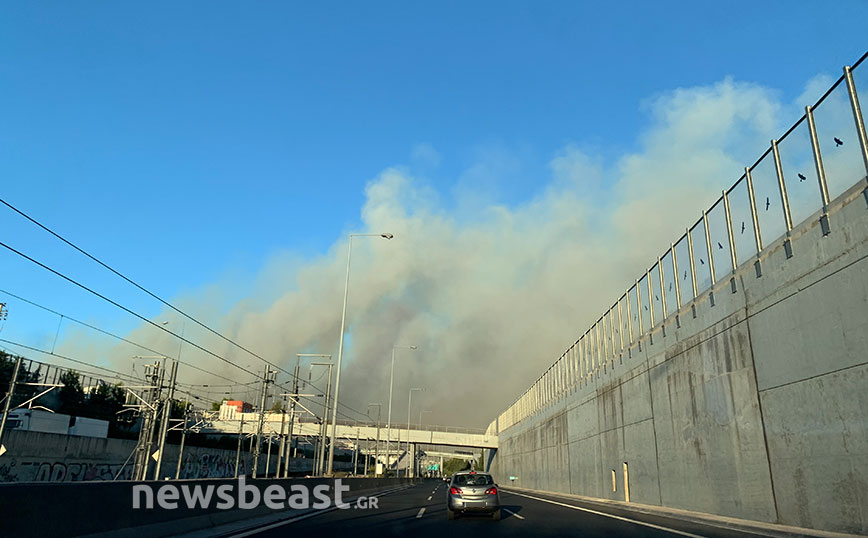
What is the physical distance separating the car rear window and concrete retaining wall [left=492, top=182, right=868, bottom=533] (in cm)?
763

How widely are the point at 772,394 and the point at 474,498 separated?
353 inches

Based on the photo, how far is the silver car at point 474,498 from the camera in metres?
17.7

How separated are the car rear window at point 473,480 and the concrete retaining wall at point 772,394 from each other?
25.0 feet

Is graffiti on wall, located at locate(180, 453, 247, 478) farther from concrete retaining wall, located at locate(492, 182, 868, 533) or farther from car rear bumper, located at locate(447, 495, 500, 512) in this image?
concrete retaining wall, located at locate(492, 182, 868, 533)

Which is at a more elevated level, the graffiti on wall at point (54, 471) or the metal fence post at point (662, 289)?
the metal fence post at point (662, 289)

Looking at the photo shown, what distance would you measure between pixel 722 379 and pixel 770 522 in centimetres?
456

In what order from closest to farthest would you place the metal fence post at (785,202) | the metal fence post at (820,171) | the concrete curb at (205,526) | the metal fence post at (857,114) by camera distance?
1. the concrete curb at (205,526)
2. the metal fence post at (857,114)
3. the metal fence post at (820,171)
4. the metal fence post at (785,202)

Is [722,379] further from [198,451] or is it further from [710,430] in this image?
[198,451]

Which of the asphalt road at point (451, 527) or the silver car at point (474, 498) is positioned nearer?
the asphalt road at point (451, 527)

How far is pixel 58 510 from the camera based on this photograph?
27.4ft

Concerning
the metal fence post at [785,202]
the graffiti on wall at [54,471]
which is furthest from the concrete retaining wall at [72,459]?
the metal fence post at [785,202]

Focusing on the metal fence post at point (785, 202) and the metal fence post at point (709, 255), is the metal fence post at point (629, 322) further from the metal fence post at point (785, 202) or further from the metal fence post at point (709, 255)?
the metal fence post at point (785, 202)

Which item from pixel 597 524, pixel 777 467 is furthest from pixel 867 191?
pixel 597 524

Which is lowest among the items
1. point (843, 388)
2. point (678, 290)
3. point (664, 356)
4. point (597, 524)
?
point (597, 524)
